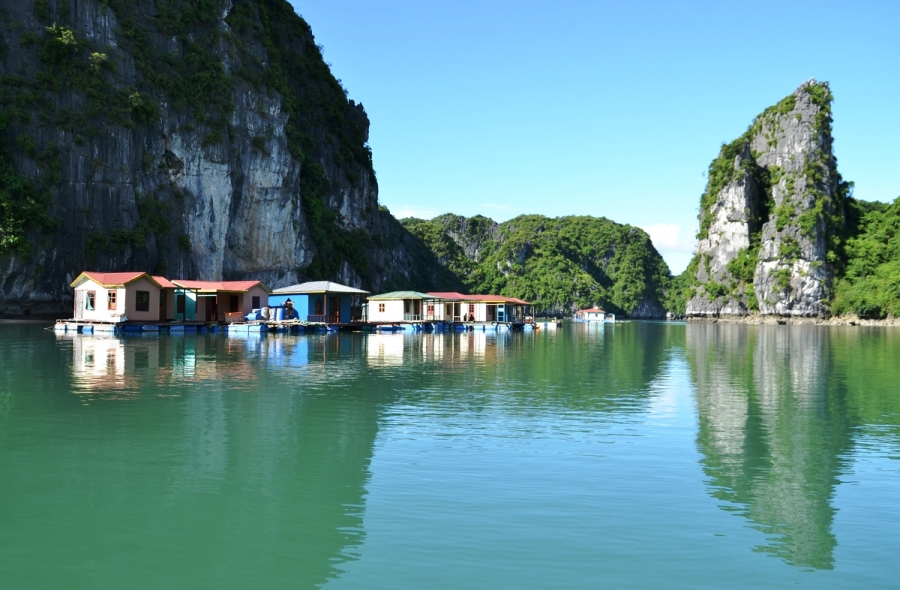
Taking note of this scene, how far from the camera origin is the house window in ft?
194

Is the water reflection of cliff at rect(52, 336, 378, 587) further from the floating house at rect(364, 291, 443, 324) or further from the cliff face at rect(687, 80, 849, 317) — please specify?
the cliff face at rect(687, 80, 849, 317)

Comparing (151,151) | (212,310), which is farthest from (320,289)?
(151,151)

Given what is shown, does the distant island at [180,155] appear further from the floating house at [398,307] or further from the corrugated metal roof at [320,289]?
the floating house at [398,307]

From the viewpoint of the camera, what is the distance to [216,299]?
67.0 m

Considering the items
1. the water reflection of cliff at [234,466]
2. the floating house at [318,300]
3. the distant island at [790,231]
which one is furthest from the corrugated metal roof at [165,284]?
the distant island at [790,231]

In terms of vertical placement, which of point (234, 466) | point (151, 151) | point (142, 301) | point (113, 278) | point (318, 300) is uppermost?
point (151, 151)

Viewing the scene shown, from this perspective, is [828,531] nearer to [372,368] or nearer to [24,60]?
[372,368]

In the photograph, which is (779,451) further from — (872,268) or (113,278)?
(872,268)

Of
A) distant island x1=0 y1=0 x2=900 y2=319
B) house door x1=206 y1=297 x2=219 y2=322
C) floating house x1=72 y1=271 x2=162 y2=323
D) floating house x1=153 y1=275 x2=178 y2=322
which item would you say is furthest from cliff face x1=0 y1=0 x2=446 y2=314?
floating house x1=153 y1=275 x2=178 y2=322

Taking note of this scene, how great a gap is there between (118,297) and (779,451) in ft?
175

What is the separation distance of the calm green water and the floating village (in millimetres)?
32735

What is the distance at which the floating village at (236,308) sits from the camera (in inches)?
2291

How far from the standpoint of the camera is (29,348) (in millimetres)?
38312

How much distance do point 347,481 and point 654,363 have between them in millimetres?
28328
